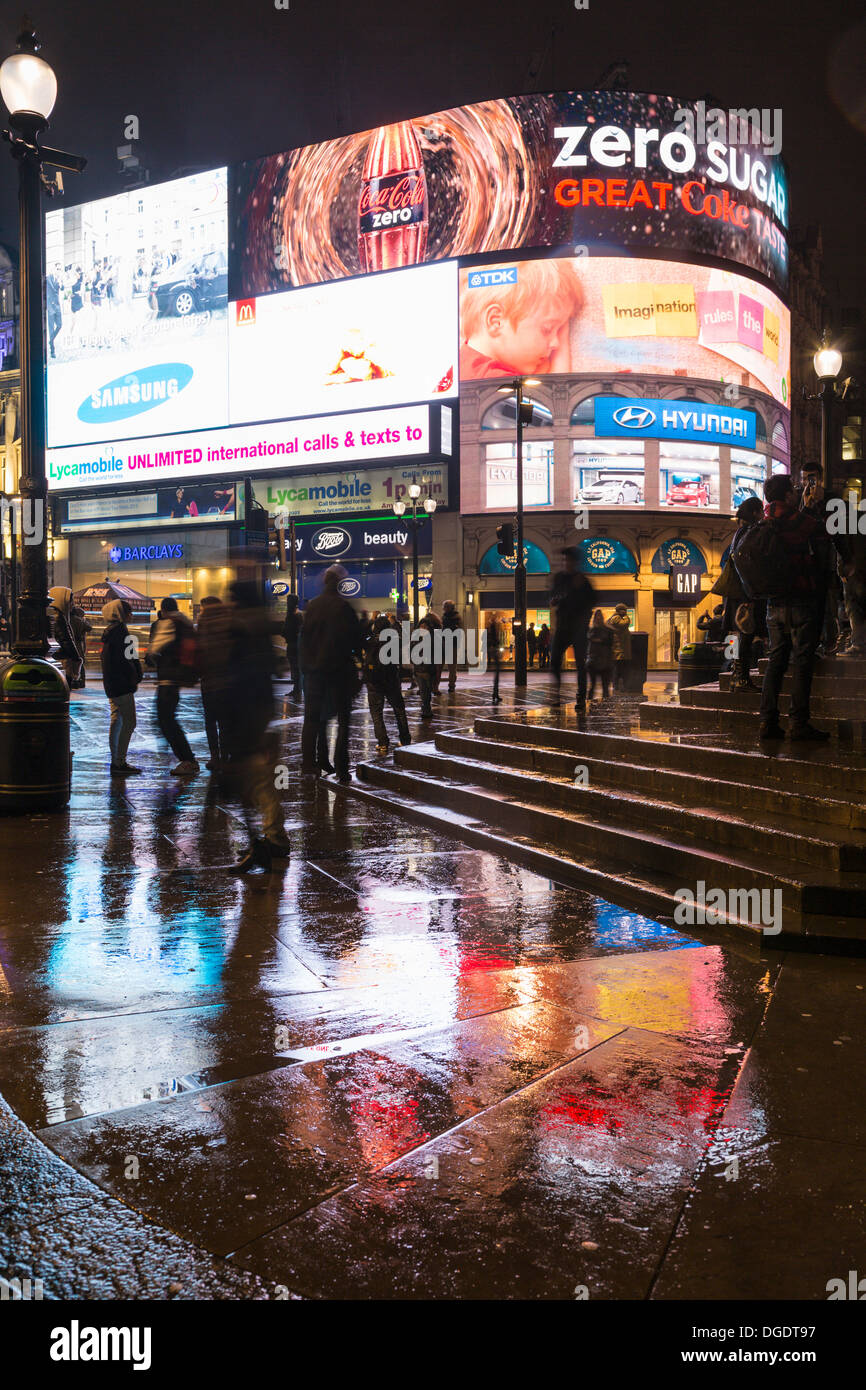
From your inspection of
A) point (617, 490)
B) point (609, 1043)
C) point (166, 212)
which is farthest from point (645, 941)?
point (166, 212)

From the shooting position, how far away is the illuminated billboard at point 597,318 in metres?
40.1

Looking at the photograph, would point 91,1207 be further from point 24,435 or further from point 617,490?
point 617,490

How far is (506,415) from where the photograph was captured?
41.3 metres

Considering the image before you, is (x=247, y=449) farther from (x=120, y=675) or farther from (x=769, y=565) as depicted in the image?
(x=769, y=565)

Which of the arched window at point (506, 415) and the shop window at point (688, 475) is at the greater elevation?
the arched window at point (506, 415)

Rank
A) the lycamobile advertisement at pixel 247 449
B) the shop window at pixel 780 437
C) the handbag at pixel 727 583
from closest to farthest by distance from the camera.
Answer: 1. the handbag at pixel 727 583
2. the lycamobile advertisement at pixel 247 449
3. the shop window at pixel 780 437

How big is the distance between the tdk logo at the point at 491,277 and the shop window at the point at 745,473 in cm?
1136

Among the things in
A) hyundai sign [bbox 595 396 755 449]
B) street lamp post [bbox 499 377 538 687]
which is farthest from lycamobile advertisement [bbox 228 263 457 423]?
street lamp post [bbox 499 377 538 687]

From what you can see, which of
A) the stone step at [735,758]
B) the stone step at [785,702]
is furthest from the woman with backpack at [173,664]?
the stone step at [785,702]

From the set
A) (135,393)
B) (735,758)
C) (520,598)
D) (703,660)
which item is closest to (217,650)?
(735,758)

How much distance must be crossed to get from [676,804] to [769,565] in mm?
2012

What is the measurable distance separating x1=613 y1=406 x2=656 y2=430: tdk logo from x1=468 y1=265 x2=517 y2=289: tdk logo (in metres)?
6.55

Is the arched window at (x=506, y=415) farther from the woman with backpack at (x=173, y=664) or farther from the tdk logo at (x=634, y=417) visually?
the woman with backpack at (x=173, y=664)

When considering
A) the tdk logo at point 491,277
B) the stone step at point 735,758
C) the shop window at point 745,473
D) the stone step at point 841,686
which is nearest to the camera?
the stone step at point 735,758
